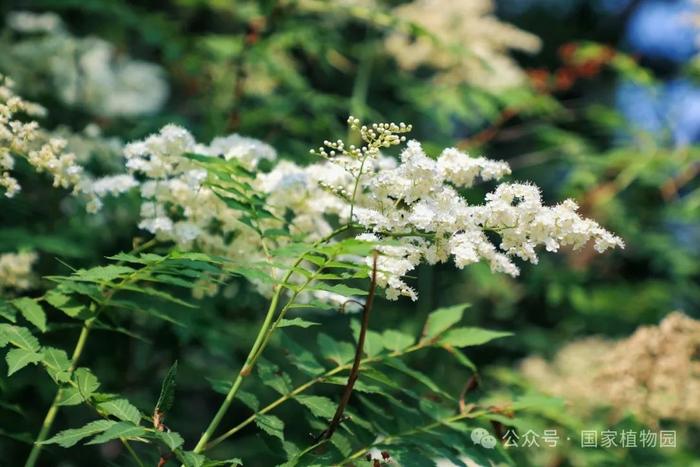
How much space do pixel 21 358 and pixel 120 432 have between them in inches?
13.5

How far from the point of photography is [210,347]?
269 cm

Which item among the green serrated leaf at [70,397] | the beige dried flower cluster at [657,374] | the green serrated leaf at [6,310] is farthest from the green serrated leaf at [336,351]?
the beige dried flower cluster at [657,374]

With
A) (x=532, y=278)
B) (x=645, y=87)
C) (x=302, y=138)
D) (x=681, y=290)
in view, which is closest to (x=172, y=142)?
(x=302, y=138)

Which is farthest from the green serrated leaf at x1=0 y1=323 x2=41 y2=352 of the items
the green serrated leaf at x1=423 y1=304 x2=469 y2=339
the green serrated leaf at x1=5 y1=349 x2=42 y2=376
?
the green serrated leaf at x1=423 y1=304 x2=469 y2=339

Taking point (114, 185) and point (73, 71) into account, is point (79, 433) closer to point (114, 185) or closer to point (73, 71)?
point (114, 185)

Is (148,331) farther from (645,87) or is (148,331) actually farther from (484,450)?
(645,87)

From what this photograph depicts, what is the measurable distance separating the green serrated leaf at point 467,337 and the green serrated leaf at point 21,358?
3.34 feet

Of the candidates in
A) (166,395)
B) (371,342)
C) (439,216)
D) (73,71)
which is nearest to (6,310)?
(166,395)

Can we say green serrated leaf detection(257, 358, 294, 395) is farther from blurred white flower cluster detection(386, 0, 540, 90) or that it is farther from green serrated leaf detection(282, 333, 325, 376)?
blurred white flower cluster detection(386, 0, 540, 90)

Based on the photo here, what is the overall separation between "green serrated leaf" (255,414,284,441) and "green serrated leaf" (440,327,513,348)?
556mm

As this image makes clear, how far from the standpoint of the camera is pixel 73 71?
367cm

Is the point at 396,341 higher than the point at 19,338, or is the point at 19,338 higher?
the point at 396,341

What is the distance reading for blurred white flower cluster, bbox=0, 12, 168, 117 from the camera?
11.5 feet

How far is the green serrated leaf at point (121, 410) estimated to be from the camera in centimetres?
153
